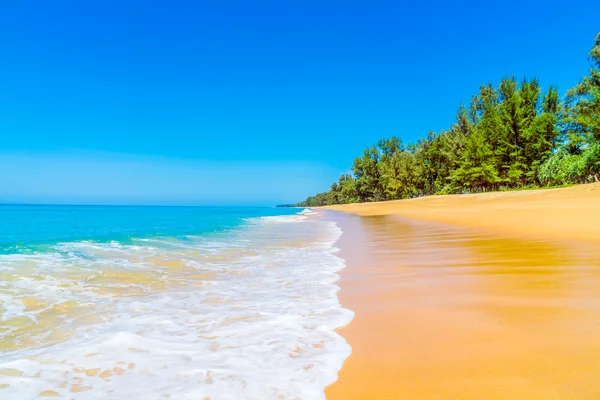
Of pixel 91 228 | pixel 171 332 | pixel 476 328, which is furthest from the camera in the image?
pixel 91 228

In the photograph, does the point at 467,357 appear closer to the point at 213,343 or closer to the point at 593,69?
the point at 213,343

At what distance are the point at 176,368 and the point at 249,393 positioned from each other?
25.6 inches

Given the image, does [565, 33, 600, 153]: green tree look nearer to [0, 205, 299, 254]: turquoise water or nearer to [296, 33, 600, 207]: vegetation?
[296, 33, 600, 207]: vegetation

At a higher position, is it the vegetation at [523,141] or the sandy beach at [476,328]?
the vegetation at [523,141]

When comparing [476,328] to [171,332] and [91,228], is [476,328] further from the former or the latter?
[91,228]

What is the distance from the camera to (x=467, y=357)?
201 cm

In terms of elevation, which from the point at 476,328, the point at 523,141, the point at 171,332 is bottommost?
the point at 171,332

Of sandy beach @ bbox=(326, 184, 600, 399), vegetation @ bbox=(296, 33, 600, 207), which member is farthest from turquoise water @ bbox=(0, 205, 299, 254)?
vegetation @ bbox=(296, 33, 600, 207)

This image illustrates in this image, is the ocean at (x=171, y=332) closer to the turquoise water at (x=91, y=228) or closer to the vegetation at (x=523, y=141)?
the turquoise water at (x=91, y=228)

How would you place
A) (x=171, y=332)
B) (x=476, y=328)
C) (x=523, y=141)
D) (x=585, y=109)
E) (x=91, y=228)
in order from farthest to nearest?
(x=523, y=141), (x=585, y=109), (x=91, y=228), (x=171, y=332), (x=476, y=328)

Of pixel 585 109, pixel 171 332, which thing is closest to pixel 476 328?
pixel 171 332

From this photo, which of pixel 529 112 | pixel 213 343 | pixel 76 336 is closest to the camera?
pixel 213 343

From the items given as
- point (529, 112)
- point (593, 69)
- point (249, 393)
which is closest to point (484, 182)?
point (529, 112)

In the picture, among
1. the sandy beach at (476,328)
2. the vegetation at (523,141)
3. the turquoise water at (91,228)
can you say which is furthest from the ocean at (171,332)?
the vegetation at (523,141)
